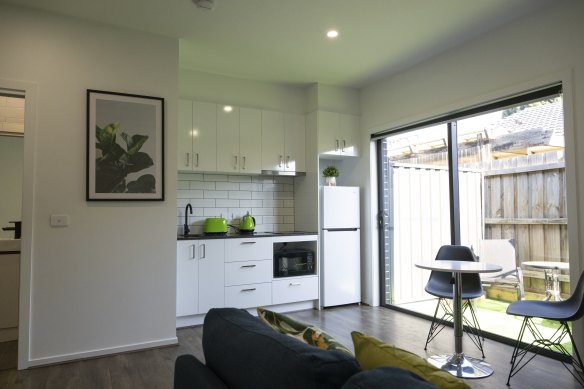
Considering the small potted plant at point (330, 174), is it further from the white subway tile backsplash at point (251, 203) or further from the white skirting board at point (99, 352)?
the white skirting board at point (99, 352)

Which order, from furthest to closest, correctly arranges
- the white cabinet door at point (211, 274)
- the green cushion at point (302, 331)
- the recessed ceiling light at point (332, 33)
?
1. the white cabinet door at point (211, 274)
2. the recessed ceiling light at point (332, 33)
3. the green cushion at point (302, 331)

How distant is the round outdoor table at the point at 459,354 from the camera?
9.43ft

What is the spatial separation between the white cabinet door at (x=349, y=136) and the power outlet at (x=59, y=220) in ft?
10.5

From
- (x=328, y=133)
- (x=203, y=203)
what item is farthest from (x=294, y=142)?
(x=203, y=203)

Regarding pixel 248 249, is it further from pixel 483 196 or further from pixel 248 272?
pixel 483 196

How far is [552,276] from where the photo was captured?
3.32 m

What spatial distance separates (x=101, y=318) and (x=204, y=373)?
2.58 m

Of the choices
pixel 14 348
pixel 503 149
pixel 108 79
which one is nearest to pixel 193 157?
pixel 108 79

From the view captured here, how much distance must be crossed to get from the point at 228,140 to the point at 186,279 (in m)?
1.65

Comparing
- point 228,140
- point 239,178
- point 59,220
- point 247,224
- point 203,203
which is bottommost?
point 247,224

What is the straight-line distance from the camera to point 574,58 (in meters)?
3.01

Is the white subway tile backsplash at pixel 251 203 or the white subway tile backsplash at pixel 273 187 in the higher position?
the white subway tile backsplash at pixel 273 187

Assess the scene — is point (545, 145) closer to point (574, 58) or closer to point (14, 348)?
point (574, 58)

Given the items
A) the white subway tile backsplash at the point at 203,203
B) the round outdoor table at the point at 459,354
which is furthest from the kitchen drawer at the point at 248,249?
the round outdoor table at the point at 459,354
